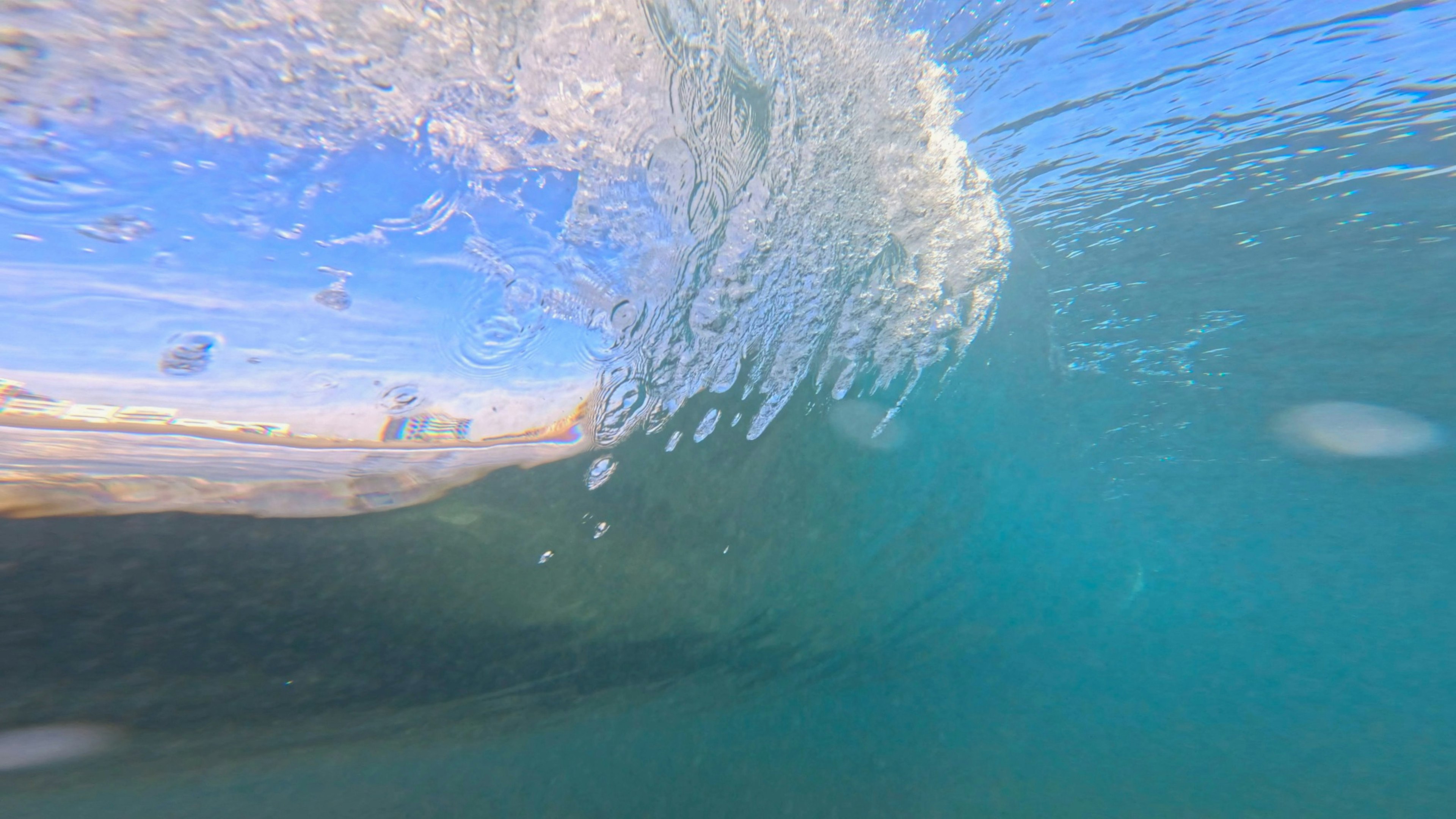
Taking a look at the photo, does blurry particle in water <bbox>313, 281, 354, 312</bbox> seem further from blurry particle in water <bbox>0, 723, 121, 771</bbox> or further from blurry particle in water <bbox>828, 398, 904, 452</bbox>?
blurry particle in water <bbox>0, 723, 121, 771</bbox>

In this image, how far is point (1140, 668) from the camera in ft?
142

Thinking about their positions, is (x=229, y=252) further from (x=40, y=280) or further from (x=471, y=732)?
(x=471, y=732)

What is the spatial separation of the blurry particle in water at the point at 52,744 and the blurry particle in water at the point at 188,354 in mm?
9031

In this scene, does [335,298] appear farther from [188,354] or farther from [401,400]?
[401,400]

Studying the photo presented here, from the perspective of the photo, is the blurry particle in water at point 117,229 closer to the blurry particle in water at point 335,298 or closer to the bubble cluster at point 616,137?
the bubble cluster at point 616,137

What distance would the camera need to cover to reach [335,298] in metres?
4.54

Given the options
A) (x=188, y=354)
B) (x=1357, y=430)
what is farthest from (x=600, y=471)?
(x=1357, y=430)

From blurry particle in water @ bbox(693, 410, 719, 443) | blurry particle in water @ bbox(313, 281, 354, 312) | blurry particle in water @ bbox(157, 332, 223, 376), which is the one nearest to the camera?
blurry particle in water @ bbox(157, 332, 223, 376)

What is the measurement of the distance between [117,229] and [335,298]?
1208mm

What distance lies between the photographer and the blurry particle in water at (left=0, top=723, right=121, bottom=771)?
9164mm

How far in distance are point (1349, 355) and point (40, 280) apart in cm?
2195

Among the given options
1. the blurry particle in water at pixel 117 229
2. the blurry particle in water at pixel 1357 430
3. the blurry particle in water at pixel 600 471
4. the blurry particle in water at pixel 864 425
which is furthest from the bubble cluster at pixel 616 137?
the blurry particle in water at pixel 1357 430

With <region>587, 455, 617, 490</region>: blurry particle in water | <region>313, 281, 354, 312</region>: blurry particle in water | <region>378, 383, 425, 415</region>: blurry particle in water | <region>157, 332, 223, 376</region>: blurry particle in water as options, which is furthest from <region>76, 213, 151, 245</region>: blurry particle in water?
<region>587, 455, 617, 490</region>: blurry particle in water

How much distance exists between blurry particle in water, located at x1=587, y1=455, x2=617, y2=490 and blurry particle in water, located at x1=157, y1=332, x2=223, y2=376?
4.58 m
